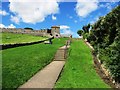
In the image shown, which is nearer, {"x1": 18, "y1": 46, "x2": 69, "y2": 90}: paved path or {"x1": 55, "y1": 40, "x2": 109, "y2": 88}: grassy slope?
{"x1": 18, "y1": 46, "x2": 69, "y2": 90}: paved path

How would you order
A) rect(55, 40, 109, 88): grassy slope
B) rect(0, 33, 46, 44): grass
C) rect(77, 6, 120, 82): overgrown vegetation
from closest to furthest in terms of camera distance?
rect(55, 40, 109, 88): grassy slope → rect(77, 6, 120, 82): overgrown vegetation → rect(0, 33, 46, 44): grass

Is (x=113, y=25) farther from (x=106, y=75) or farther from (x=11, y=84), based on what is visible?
(x=11, y=84)

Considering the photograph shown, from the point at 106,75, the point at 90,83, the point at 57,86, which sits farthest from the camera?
the point at 106,75

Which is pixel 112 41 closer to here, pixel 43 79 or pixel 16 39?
pixel 43 79

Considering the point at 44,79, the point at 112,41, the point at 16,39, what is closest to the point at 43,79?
the point at 44,79

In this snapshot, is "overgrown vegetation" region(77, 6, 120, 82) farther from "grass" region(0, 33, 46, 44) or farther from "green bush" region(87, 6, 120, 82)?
"grass" region(0, 33, 46, 44)

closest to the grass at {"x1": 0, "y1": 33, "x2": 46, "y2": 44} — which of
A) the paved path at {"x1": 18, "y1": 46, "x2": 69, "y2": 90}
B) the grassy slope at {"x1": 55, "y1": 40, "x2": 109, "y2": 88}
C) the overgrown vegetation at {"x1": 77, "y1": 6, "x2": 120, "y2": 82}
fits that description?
the overgrown vegetation at {"x1": 77, "y1": 6, "x2": 120, "y2": 82}

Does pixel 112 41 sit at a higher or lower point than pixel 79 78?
higher

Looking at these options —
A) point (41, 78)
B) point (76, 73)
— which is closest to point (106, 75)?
point (76, 73)

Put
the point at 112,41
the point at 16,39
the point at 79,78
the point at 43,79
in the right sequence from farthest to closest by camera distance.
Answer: the point at 16,39 < the point at 112,41 < the point at 79,78 < the point at 43,79

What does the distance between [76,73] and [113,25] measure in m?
8.61

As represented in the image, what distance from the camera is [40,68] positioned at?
84.5 feet

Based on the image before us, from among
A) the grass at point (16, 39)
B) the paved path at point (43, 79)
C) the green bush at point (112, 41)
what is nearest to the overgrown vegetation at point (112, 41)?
the green bush at point (112, 41)

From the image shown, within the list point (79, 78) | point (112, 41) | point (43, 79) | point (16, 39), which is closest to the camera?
point (43, 79)
